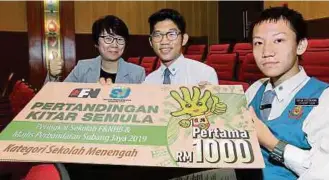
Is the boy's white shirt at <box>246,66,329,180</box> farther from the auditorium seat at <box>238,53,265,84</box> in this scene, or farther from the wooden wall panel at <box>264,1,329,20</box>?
the wooden wall panel at <box>264,1,329,20</box>

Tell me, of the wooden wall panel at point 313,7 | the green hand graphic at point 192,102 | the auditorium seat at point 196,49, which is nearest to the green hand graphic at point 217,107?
the green hand graphic at point 192,102

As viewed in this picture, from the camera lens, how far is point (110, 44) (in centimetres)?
171

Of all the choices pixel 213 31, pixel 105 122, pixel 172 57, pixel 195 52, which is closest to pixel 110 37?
pixel 172 57

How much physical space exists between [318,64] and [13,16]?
20.3 feet

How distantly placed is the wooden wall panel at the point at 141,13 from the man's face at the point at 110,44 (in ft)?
19.6

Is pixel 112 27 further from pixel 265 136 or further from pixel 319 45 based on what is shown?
pixel 319 45

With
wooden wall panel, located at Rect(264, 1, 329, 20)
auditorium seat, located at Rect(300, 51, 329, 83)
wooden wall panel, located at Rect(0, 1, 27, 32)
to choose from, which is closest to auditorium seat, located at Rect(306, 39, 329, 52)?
auditorium seat, located at Rect(300, 51, 329, 83)

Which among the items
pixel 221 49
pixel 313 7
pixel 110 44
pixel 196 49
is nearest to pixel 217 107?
pixel 110 44

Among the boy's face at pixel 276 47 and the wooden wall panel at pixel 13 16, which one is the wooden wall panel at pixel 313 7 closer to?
the boy's face at pixel 276 47

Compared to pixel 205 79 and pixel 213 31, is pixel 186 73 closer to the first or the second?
pixel 205 79

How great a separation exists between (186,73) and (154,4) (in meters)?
6.54

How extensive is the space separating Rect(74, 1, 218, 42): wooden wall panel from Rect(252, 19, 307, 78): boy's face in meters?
6.65

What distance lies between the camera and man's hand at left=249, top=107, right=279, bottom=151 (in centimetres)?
112

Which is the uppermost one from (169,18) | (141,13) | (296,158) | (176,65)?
(141,13)
